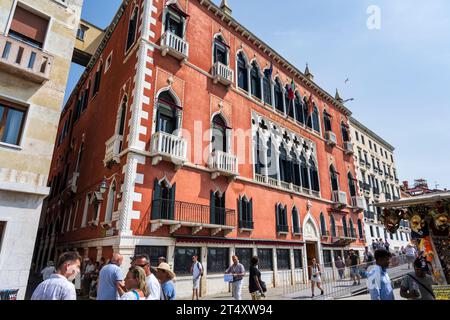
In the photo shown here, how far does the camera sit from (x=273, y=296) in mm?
12008

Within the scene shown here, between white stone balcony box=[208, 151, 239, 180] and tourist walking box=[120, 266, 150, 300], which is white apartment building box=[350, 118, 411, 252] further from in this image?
tourist walking box=[120, 266, 150, 300]

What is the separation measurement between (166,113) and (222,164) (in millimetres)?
3659

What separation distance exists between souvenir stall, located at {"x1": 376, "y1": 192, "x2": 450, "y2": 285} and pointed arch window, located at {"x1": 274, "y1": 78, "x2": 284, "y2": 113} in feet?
45.2

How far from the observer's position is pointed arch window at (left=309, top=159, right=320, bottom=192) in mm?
20564

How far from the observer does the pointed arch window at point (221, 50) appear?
16367 millimetres

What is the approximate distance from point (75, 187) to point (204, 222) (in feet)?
30.2

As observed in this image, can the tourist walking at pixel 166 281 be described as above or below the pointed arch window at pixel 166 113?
below

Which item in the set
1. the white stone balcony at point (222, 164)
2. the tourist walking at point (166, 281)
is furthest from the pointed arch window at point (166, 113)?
the tourist walking at point (166, 281)

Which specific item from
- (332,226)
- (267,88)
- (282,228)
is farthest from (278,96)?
(332,226)

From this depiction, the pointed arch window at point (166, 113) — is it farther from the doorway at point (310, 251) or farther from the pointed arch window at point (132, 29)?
the doorway at point (310, 251)

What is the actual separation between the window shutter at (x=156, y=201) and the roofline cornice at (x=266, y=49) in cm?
1160

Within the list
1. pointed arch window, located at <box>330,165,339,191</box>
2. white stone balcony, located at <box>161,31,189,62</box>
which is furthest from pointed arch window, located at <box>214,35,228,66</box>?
pointed arch window, located at <box>330,165,339,191</box>

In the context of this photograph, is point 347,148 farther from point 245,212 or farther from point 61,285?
point 61,285
